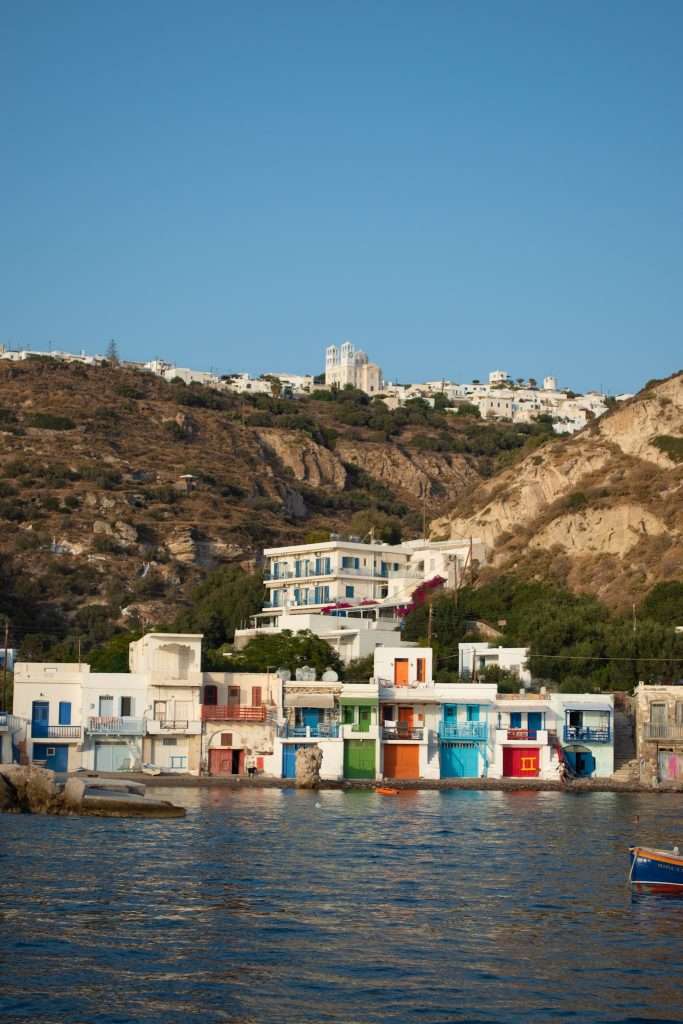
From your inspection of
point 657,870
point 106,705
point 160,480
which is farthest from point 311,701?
point 160,480

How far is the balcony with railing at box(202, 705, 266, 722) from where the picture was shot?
6812 centimetres

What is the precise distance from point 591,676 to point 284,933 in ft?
157

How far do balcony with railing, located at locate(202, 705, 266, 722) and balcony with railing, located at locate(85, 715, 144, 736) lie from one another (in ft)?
8.94

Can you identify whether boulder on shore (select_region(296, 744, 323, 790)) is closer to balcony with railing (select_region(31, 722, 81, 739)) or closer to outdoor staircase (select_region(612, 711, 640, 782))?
balcony with railing (select_region(31, 722, 81, 739))

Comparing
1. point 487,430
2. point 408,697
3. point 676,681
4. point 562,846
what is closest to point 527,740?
point 408,697

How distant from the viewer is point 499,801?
59531mm

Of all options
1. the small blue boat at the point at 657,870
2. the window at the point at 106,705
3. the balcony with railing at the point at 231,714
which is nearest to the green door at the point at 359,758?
the balcony with railing at the point at 231,714

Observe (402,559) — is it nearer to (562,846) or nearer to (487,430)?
(562,846)

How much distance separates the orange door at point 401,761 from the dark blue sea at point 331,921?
16.1m

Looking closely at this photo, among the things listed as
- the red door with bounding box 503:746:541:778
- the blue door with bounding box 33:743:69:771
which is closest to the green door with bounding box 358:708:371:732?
the red door with bounding box 503:746:541:778

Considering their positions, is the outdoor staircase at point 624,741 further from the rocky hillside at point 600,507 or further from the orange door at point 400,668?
the rocky hillside at point 600,507

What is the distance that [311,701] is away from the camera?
68.8 m

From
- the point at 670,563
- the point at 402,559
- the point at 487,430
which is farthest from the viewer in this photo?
the point at 487,430

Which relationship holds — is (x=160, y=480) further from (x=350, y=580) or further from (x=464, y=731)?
(x=464, y=731)
